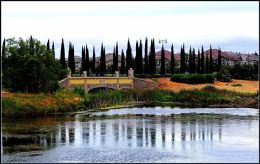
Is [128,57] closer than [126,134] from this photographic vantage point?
No

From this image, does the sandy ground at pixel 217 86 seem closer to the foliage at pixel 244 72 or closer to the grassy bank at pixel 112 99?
the foliage at pixel 244 72

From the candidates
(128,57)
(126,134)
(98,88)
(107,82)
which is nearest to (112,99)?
(107,82)

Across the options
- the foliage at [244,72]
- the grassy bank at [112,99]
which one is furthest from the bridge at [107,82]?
the foliage at [244,72]

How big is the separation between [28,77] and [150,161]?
33.3m

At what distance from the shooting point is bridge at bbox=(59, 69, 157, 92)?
7594 centimetres

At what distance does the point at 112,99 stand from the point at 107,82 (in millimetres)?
11374

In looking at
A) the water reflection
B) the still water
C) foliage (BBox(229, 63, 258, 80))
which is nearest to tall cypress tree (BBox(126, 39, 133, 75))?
foliage (BBox(229, 63, 258, 80))

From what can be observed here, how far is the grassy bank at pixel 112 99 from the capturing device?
54.8m

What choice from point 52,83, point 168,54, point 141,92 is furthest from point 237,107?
point 168,54

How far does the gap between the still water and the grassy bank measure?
462 centimetres

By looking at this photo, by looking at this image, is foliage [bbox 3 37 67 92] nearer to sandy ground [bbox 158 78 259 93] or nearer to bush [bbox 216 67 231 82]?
sandy ground [bbox 158 78 259 93]

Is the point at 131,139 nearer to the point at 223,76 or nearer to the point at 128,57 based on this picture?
the point at 128,57

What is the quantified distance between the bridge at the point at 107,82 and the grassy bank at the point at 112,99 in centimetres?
465

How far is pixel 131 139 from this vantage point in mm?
37719
